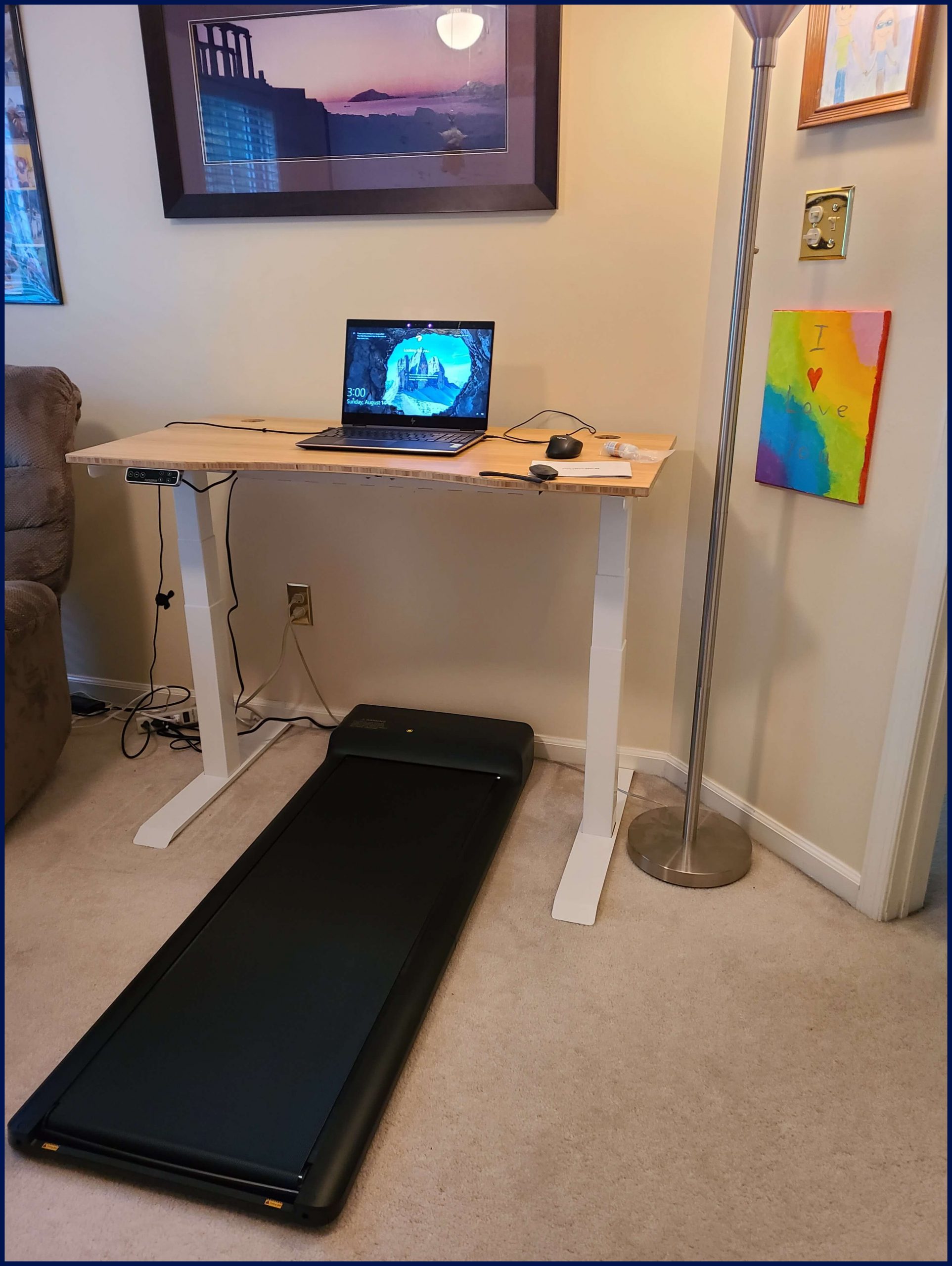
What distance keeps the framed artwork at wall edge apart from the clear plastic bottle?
11.9 inches

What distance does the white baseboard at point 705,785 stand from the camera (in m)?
1.88

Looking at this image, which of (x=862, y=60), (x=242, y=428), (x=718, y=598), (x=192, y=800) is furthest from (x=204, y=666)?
(x=862, y=60)

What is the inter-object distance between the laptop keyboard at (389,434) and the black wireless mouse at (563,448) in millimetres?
233

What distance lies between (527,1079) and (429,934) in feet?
1.06

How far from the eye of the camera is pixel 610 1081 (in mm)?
1456

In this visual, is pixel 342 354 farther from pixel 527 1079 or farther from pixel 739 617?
pixel 527 1079

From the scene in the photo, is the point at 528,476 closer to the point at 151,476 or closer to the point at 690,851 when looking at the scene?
the point at 151,476

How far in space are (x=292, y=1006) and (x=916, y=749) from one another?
4.11 feet

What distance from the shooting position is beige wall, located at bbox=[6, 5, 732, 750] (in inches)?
74.9

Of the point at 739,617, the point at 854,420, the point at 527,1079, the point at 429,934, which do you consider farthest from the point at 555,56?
the point at 527,1079

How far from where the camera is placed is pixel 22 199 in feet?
7.53

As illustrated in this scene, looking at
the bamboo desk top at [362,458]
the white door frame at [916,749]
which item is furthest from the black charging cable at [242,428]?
the white door frame at [916,749]

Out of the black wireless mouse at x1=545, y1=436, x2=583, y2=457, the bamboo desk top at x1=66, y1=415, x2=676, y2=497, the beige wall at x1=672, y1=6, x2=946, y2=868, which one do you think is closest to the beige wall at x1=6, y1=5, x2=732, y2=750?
the beige wall at x1=672, y1=6, x2=946, y2=868

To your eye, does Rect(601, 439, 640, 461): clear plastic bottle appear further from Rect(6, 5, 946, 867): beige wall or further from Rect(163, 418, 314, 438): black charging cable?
Rect(163, 418, 314, 438): black charging cable
